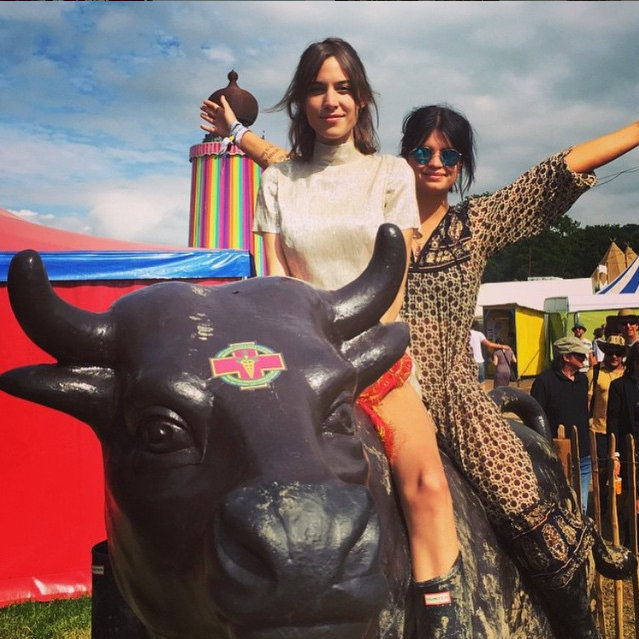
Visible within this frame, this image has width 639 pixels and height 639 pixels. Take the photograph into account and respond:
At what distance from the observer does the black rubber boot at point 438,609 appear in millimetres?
2260

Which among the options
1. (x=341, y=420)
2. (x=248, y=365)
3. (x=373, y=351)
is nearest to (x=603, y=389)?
(x=373, y=351)

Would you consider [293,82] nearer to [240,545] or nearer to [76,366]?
[76,366]

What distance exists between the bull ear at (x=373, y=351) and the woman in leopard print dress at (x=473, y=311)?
3.20 feet

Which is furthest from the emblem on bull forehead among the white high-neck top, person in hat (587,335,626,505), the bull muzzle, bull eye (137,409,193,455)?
person in hat (587,335,626,505)

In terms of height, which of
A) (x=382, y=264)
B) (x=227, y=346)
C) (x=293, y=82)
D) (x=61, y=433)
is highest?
(x=293, y=82)

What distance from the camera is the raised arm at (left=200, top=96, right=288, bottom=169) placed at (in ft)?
11.2

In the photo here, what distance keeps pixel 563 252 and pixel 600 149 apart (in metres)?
115

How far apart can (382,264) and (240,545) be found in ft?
2.86

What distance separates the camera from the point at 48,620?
6.55 m

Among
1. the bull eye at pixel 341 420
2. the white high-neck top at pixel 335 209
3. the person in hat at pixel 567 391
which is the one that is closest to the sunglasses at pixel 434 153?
the white high-neck top at pixel 335 209

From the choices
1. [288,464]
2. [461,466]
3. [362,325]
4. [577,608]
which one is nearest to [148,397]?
[288,464]

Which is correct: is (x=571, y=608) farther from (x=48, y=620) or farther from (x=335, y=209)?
(x=48, y=620)

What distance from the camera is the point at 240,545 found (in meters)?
1.45

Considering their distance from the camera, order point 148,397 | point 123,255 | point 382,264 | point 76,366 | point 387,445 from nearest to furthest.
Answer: point 148,397
point 76,366
point 382,264
point 387,445
point 123,255
